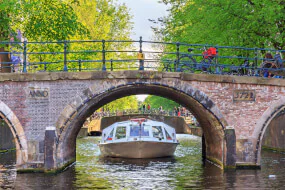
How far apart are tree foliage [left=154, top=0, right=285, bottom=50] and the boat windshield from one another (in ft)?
14.4

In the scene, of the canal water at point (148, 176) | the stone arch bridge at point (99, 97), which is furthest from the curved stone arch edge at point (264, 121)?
the canal water at point (148, 176)

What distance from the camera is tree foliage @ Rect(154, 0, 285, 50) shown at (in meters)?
22.0

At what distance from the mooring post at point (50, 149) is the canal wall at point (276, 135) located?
11.0m

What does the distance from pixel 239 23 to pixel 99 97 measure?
8.40m

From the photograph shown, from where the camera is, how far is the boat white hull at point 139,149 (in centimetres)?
2344

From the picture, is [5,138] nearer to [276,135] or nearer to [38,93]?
[38,93]

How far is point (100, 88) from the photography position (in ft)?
55.9

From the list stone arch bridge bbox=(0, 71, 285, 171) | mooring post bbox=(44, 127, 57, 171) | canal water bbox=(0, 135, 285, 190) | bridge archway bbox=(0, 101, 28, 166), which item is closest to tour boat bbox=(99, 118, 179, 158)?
canal water bbox=(0, 135, 285, 190)

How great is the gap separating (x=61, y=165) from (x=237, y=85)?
5781 millimetres

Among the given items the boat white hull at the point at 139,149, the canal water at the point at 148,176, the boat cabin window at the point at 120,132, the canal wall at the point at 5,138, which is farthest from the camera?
the boat cabin window at the point at 120,132

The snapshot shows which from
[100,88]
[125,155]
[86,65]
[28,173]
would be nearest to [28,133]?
[28,173]

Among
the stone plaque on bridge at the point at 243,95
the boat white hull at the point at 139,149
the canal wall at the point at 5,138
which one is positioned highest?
the stone plaque on bridge at the point at 243,95

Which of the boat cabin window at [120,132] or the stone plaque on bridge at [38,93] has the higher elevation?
the stone plaque on bridge at [38,93]

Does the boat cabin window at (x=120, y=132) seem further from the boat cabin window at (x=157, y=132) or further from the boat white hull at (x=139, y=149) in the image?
the boat cabin window at (x=157, y=132)
